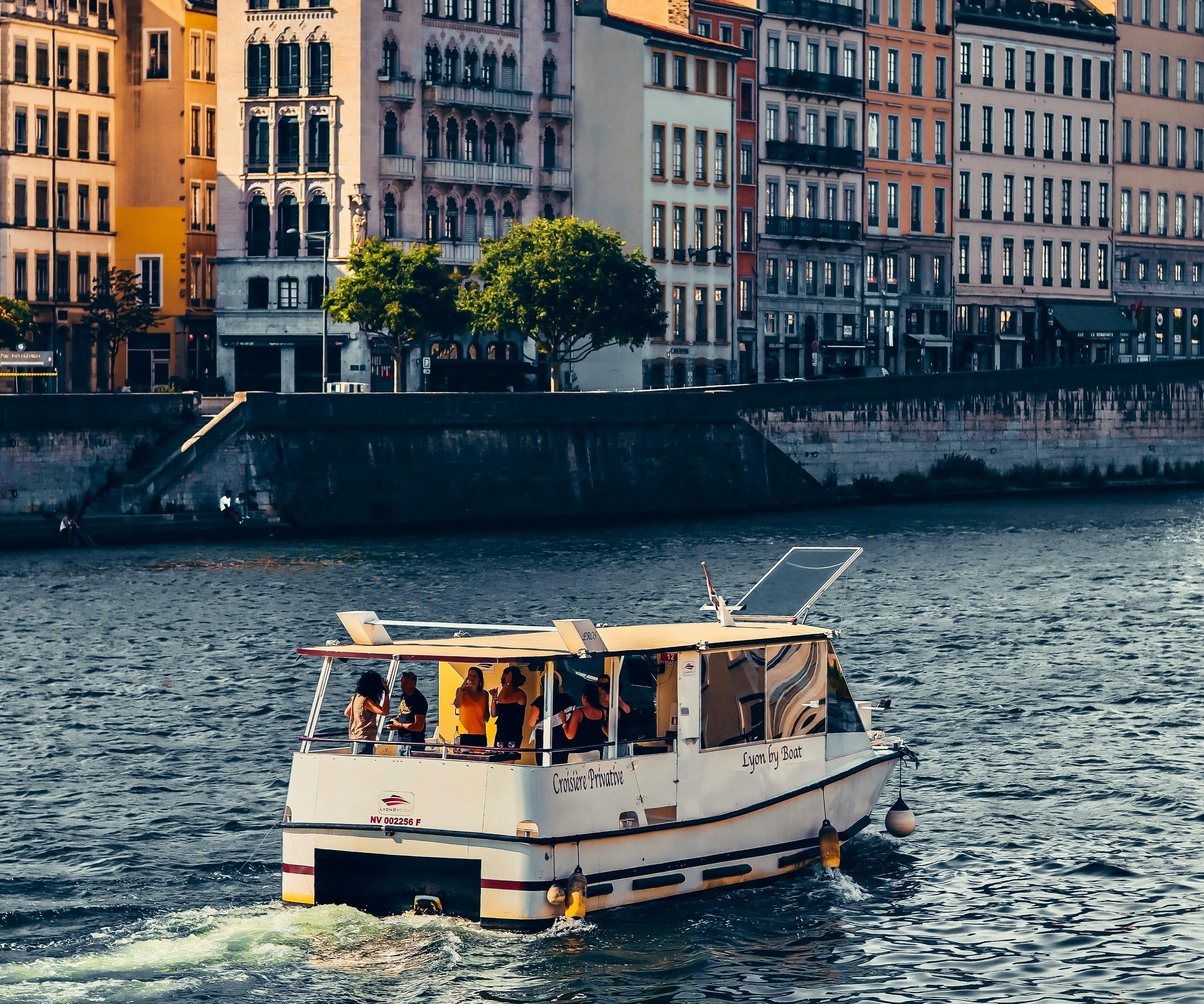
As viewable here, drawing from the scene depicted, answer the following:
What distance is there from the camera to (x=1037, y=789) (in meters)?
38.3

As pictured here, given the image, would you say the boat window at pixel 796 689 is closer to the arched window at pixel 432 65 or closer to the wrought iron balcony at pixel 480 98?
the wrought iron balcony at pixel 480 98

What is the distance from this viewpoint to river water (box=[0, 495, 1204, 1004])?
89.1 ft

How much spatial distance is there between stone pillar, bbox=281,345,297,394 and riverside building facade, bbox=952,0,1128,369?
4575 cm

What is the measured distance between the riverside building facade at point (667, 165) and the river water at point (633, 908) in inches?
2016

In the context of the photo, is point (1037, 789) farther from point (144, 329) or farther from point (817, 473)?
point (144, 329)

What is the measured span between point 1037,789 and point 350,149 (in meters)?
81.2

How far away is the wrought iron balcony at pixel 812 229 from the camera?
444 ft

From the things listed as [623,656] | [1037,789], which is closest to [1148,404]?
[1037,789]

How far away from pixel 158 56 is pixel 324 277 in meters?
16.7

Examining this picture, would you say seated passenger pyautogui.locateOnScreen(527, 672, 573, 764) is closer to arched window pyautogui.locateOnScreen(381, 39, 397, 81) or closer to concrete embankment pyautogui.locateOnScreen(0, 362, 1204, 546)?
concrete embankment pyautogui.locateOnScreen(0, 362, 1204, 546)

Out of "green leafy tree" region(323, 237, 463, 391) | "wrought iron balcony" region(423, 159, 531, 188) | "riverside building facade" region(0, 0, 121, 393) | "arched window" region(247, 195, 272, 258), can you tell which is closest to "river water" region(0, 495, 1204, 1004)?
"green leafy tree" region(323, 237, 463, 391)

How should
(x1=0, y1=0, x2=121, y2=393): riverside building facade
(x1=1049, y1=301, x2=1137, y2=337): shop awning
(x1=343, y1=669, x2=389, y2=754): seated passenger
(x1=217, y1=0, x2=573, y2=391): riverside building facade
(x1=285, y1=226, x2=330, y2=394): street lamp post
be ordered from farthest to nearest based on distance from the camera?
(x1=1049, y1=301, x2=1137, y2=337): shop awning, (x1=0, y1=0, x2=121, y2=393): riverside building facade, (x1=217, y1=0, x2=573, y2=391): riverside building facade, (x1=285, y1=226, x2=330, y2=394): street lamp post, (x1=343, y1=669, x2=389, y2=754): seated passenger

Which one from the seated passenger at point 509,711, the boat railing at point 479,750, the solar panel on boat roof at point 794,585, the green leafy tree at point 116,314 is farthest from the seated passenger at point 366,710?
the green leafy tree at point 116,314

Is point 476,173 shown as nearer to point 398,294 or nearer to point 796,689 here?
point 398,294
